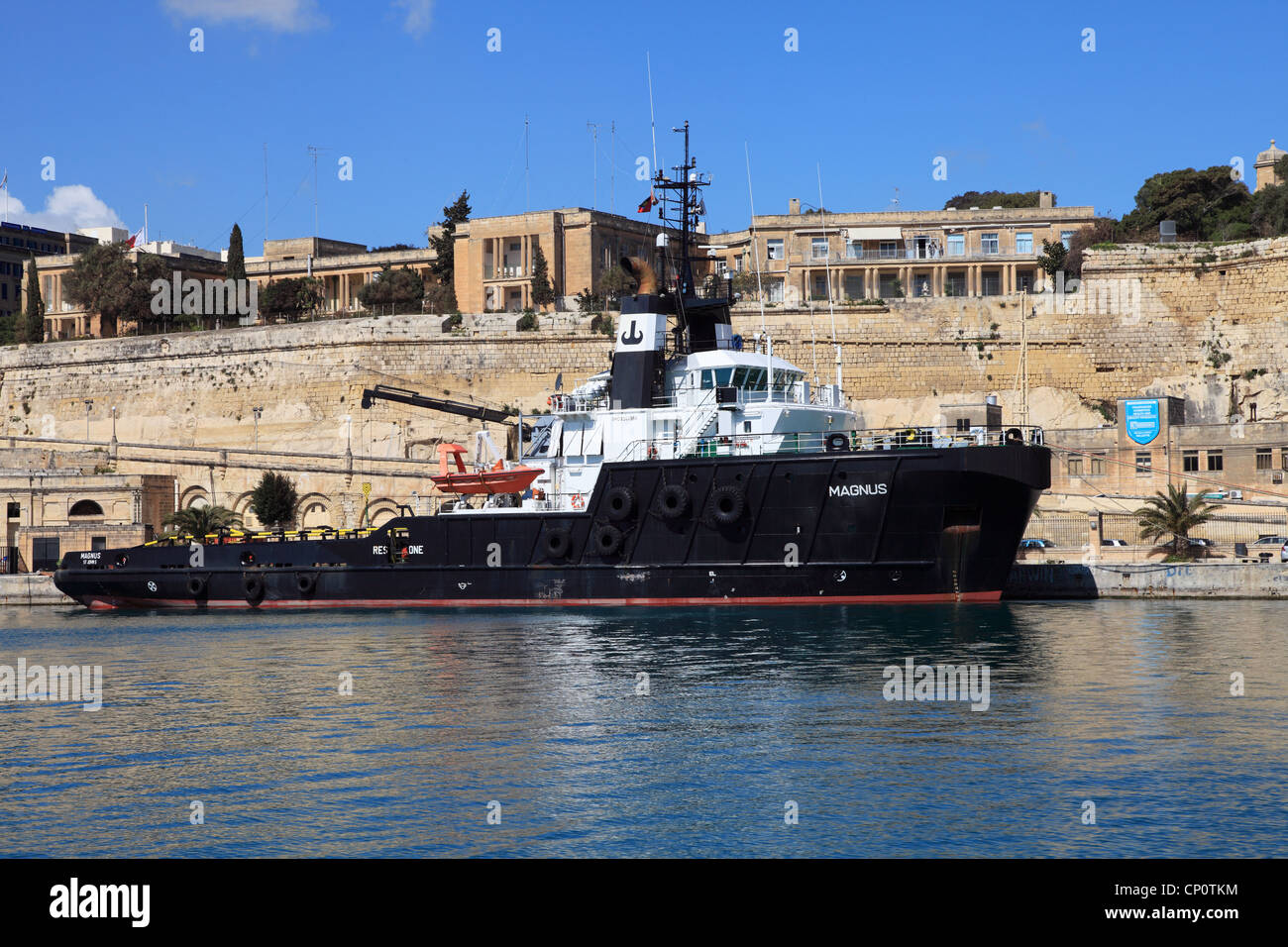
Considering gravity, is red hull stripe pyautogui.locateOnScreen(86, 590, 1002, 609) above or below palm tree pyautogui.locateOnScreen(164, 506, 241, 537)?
below

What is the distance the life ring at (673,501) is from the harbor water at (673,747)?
4621 mm

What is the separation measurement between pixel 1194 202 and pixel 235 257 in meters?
47.5

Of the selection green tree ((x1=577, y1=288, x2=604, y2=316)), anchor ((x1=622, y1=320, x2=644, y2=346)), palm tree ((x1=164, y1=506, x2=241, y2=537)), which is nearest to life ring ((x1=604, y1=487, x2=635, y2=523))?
anchor ((x1=622, y1=320, x2=644, y2=346))

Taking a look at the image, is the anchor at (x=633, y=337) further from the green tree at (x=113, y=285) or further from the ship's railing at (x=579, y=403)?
the green tree at (x=113, y=285)

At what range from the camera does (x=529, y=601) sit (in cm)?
3066

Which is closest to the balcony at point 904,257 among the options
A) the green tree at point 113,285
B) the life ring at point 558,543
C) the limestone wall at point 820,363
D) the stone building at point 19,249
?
the limestone wall at point 820,363

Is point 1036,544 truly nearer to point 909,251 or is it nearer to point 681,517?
point 681,517

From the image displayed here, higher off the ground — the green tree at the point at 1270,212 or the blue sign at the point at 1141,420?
the green tree at the point at 1270,212

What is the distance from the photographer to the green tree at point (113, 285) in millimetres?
67688

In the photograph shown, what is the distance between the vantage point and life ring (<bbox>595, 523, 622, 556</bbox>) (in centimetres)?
2939

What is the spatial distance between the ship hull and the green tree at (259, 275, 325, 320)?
114 feet

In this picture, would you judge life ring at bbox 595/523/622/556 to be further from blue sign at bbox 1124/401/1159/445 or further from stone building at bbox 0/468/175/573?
stone building at bbox 0/468/175/573

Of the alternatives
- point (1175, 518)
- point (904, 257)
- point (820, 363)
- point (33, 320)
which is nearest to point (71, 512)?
point (33, 320)
